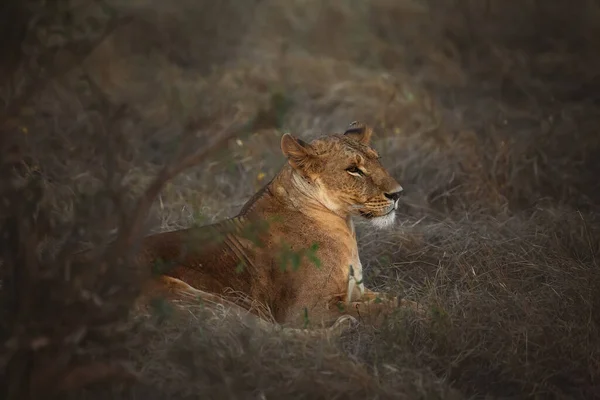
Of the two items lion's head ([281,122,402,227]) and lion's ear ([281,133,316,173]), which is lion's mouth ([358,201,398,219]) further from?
lion's ear ([281,133,316,173])

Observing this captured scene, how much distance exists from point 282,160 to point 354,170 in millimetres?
3326

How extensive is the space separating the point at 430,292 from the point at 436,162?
3.41 metres

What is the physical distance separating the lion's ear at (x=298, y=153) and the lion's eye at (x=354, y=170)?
202 mm

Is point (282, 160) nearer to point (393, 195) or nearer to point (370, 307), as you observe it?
point (393, 195)

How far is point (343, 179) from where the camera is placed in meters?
5.68

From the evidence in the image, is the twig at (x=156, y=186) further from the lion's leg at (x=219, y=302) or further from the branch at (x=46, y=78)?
the lion's leg at (x=219, y=302)

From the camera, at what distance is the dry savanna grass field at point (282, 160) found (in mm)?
3922

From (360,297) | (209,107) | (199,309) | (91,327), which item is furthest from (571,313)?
(209,107)

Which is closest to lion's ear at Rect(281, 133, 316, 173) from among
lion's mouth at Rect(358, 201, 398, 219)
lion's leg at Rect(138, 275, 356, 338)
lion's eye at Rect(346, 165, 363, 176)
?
lion's eye at Rect(346, 165, 363, 176)

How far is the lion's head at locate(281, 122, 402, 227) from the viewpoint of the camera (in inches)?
223

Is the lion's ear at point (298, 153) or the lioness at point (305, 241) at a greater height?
the lion's ear at point (298, 153)

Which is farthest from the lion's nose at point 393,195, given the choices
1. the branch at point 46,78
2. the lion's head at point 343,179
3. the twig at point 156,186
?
the branch at point 46,78

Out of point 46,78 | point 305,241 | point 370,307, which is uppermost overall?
point 46,78

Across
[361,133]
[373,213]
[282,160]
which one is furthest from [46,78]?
[282,160]
